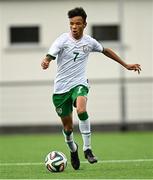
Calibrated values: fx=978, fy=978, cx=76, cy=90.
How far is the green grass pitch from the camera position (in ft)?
42.3

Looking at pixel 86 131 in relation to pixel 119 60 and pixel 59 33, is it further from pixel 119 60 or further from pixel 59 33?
pixel 59 33

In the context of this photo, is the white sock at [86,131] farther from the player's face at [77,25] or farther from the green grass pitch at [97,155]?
the player's face at [77,25]

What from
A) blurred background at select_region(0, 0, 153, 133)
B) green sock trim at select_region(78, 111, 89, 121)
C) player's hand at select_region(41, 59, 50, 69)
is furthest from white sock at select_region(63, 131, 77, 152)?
blurred background at select_region(0, 0, 153, 133)

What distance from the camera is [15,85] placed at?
97.9ft

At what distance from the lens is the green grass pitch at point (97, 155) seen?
1289 centimetres

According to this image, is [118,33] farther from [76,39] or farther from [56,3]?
[76,39]

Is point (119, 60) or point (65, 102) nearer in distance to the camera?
point (65, 102)

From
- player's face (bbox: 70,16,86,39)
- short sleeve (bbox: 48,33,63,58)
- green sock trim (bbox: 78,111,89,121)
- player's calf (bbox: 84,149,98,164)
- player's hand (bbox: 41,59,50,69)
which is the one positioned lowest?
player's calf (bbox: 84,149,98,164)

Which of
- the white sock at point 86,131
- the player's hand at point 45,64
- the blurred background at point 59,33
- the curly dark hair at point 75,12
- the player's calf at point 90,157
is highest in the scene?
the curly dark hair at point 75,12

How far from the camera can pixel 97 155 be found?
17.6 meters

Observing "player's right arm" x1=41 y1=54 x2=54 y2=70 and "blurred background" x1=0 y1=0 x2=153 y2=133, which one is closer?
"player's right arm" x1=41 y1=54 x2=54 y2=70

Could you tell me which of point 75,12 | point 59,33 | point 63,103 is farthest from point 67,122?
point 59,33

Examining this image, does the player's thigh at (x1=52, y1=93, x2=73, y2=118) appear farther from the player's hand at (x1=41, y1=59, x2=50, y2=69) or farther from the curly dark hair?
the curly dark hair

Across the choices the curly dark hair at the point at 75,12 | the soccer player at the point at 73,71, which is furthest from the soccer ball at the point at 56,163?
the curly dark hair at the point at 75,12
